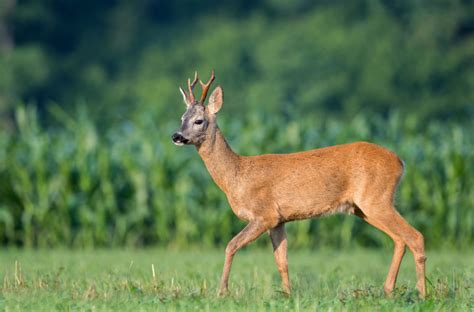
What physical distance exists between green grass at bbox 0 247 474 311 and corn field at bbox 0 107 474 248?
2667mm

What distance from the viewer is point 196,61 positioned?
42.2 meters

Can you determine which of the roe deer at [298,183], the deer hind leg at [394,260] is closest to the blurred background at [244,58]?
the roe deer at [298,183]

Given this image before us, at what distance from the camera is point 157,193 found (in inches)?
710

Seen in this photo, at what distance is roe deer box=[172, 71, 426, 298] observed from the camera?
32.6 feet

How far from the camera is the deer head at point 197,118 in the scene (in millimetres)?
10078

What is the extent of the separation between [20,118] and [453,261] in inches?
297

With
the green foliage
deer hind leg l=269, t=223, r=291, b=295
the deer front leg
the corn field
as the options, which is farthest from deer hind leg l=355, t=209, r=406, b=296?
the green foliage

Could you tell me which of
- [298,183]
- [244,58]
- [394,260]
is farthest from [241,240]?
[244,58]

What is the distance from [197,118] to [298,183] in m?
1.02

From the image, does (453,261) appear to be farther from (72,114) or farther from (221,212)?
(72,114)

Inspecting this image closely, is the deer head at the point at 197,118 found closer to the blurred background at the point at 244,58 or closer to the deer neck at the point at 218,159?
the deer neck at the point at 218,159

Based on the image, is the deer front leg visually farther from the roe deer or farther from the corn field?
the corn field

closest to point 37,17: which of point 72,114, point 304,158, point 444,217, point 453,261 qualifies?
point 72,114

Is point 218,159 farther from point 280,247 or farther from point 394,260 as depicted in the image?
point 394,260
